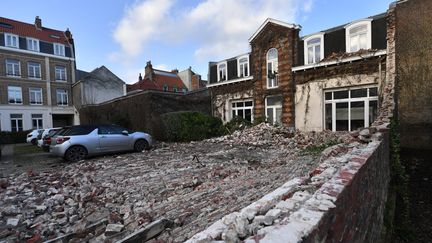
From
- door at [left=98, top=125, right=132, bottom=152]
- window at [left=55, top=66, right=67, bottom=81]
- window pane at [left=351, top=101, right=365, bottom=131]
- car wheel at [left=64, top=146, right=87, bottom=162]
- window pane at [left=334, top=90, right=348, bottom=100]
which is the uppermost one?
window at [left=55, top=66, right=67, bottom=81]

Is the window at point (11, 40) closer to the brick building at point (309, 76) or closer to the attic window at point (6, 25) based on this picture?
the attic window at point (6, 25)

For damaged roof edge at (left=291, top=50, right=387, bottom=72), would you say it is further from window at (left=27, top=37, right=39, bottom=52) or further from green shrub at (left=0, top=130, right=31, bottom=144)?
window at (left=27, top=37, right=39, bottom=52)

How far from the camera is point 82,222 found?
395cm

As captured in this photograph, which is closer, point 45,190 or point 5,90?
point 45,190

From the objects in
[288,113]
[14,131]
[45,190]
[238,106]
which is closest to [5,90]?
A: [14,131]

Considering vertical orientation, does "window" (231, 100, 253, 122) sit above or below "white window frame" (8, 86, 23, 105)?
below

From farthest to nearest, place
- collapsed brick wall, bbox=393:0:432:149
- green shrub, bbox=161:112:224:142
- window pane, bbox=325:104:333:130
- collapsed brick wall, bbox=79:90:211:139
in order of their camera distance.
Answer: collapsed brick wall, bbox=79:90:211:139
green shrub, bbox=161:112:224:142
window pane, bbox=325:104:333:130
collapsed brick wall, bbox=393:0:432:149

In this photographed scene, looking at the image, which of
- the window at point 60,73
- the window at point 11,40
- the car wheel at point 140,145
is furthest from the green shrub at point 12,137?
the car wheel at point 140,145

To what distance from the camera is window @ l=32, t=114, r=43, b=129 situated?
1163 inches

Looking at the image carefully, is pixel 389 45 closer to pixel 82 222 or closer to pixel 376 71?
pixel 376 71

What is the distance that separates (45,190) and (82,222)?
9.36ft

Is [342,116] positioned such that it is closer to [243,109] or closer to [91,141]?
[243,109]

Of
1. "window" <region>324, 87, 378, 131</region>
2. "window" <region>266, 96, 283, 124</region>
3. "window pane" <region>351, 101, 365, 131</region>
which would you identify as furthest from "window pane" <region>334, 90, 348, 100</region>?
"window" <region>266, 96, 283, 124</region>

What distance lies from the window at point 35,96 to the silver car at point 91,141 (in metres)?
25.4
